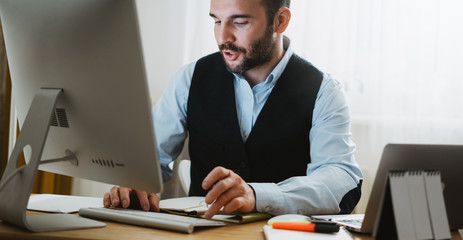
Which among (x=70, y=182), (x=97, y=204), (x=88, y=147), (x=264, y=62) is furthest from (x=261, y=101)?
(x=70, y=182)

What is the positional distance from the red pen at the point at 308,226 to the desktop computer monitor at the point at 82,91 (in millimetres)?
235

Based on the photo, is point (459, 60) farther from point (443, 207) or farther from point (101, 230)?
point (101, 230)

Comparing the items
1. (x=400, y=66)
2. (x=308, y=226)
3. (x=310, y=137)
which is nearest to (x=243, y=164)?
(x=310, y=137)

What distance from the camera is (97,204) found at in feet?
3.68

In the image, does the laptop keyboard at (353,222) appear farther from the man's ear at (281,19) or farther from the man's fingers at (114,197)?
the man's ear at (281,19)

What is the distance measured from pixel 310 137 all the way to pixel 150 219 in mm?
784

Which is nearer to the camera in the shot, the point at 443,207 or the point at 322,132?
the point at 443,207

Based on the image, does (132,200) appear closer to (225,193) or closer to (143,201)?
(143,201)

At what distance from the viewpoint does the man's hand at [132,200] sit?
1.02 meters

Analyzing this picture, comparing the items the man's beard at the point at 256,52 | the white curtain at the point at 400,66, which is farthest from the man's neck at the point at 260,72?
A: the white curtain at the point at 400,66

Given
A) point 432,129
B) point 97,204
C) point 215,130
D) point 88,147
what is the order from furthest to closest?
1. point 432,129
2. point 215,130
3. point 97,204
4. point 88,147

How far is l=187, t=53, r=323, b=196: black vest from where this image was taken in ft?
4.98

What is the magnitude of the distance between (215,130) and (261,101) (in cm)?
18

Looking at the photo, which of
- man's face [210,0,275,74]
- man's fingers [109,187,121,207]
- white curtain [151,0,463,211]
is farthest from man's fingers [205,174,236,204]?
white curtain [151,0,463,211]
